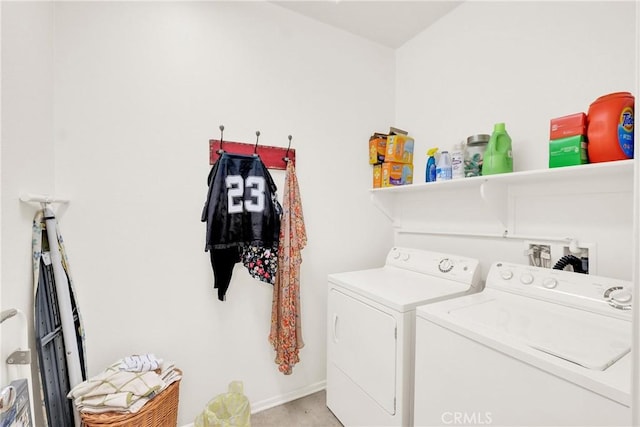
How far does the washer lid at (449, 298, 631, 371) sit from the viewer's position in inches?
33.6

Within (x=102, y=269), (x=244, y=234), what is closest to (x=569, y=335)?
(x=244, y=234)

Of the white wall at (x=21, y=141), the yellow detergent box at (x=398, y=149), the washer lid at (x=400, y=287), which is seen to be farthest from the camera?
the yellow detergent box at (x=398, y=149)

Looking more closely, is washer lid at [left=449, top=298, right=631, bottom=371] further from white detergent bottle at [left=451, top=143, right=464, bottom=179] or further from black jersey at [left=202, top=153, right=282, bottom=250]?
black jersey at [left=202, top=153, right=282, bottom=250]

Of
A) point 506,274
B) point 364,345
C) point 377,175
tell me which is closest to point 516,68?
point 377,175

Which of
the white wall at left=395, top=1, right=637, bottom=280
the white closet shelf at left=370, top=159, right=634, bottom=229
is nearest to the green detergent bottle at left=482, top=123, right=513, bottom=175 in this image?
the white closet shelf at left=370, top=159, right=634, bottom=229

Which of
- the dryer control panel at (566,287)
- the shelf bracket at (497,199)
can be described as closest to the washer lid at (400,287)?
the dryer control panel at (566,287)

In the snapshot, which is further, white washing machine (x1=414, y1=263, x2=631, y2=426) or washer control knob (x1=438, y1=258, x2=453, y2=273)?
washer control knob (x1=438, y1=258, x2=453, y2=273)

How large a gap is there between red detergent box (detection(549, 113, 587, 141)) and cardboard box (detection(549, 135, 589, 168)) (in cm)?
2

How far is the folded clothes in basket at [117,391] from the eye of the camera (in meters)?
1.18

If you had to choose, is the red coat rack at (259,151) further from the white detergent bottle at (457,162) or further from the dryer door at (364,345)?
the white detergent bottle at (457,162)

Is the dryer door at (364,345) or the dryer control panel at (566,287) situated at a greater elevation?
the dryer control panel at (566,287)

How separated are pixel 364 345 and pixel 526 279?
0.89 meters

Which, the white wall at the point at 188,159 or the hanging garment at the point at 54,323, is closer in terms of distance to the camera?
the hanging garment at the point at 54,323

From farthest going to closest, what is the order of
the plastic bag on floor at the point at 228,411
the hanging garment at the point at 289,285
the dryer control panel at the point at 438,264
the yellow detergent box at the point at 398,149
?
the yellow detergent box at the point at 398,149
the hanging garment at the point at 289,285
the dryer control panel at the point at 438,264
the plastic bag on floor at the point at 228,411
